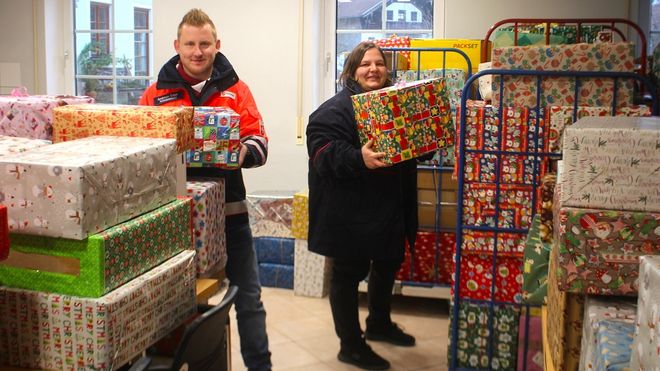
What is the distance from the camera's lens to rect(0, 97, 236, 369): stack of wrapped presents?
4.99 ft

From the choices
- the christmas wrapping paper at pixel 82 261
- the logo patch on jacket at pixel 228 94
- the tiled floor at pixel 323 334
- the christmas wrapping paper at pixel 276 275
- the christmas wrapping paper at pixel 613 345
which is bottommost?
the tiled floor at pixel 323 334

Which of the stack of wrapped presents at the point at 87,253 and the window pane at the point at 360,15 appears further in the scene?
the window pane at the point at 360,15

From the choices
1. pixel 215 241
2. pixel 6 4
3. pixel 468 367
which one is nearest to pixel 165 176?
pixel 215 241

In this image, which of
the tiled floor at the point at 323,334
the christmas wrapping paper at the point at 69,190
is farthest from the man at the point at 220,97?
the christmas wrapping paper at the point at 69,190

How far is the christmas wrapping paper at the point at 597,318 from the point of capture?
1.32 m

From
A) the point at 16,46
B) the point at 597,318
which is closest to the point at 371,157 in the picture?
the point at 597,318

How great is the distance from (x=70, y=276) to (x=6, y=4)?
14.6 ft

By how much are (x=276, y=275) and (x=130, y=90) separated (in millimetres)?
1814

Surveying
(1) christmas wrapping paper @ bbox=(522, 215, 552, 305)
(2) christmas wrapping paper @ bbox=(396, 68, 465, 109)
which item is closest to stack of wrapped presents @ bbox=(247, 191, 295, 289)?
(2) christmas wrapping paper @ bbox=(396, 68, 465, 109)

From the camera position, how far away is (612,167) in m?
1.40

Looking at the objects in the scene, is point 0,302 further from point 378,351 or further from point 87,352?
point 378,351

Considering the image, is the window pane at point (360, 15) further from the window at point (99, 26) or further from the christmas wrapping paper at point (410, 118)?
the christmas wrapping paper at point (410, 118)

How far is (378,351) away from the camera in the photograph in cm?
364

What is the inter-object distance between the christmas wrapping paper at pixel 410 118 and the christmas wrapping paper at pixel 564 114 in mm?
352
